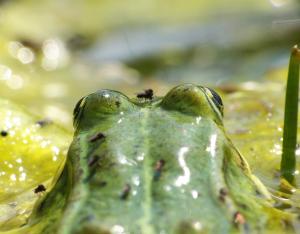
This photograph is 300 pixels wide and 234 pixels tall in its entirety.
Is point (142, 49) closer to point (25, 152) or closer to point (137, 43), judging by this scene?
point (137, 43)

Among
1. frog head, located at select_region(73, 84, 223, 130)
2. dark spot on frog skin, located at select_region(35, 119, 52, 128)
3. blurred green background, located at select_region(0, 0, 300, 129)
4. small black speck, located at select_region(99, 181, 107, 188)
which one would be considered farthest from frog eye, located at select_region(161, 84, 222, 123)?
blurred green background, located at select_region(0, 0, 300, 129)

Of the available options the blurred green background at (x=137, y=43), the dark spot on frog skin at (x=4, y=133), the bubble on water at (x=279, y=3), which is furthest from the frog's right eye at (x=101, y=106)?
the bubble on water at (x=279, y=3)

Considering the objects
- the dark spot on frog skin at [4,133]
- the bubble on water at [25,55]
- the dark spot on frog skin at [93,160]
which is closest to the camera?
the dark spot on frog skin at [93,160]

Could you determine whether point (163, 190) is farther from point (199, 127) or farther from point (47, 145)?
point (47, 145)

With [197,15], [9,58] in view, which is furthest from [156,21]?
[9,58]

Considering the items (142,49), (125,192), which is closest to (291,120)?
(125,192)

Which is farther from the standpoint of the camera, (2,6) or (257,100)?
(2,6)

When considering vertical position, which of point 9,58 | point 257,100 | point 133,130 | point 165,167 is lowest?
point 165,167

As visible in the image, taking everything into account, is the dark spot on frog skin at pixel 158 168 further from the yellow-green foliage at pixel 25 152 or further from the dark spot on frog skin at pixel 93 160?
the yellow-green foliage at pixel 25 152
